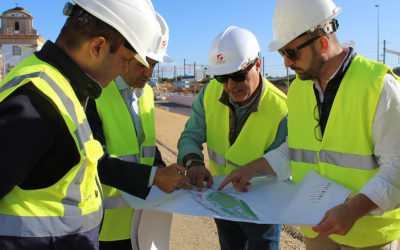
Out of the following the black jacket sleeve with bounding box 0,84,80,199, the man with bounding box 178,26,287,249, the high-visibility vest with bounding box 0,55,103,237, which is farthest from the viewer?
the man with bounding box 178,26,287,249

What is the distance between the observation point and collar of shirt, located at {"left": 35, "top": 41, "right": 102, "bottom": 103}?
4.60ft

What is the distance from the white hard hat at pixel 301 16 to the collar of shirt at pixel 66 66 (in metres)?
1.35

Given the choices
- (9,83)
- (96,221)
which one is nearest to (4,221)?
(96,221)

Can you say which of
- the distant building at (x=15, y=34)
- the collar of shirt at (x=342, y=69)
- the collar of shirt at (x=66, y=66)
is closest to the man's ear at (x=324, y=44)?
the collar of shirt at (x=342, y=69)

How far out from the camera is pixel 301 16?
219 cm

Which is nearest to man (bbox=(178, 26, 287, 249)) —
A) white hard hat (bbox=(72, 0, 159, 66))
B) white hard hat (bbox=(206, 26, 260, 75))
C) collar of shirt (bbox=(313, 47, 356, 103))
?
white hard hat (bbox=(206, 26, 260, 75))

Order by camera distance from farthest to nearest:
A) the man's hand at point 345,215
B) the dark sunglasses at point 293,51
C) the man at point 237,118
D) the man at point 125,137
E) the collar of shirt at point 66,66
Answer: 1. the man at point 237,118
2. the man at point 125,137
3. the dark sunglasses at point 293,51
4. the man's hand at point 345,215
5. the collar of shirt at point 66,66

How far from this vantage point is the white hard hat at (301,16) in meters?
2.17

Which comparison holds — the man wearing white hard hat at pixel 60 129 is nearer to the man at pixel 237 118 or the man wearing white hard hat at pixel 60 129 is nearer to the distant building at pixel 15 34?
the man at pixel 237 118

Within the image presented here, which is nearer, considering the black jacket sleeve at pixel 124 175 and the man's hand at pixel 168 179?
the black jacket sleeve at pixel 124 175

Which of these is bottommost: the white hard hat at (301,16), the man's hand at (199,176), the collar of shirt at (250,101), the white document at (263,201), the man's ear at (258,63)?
the white document at (263,201)

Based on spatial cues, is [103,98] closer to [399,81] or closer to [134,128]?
[134,128]

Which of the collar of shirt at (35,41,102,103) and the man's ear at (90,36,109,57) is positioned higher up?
→ the man's ear at (90,36,109,57)

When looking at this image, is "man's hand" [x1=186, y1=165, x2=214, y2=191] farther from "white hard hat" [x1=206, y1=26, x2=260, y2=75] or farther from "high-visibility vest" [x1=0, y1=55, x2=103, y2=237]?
"high-visibility vest" [x1=0, y1=55, x2=103, y2=237]
